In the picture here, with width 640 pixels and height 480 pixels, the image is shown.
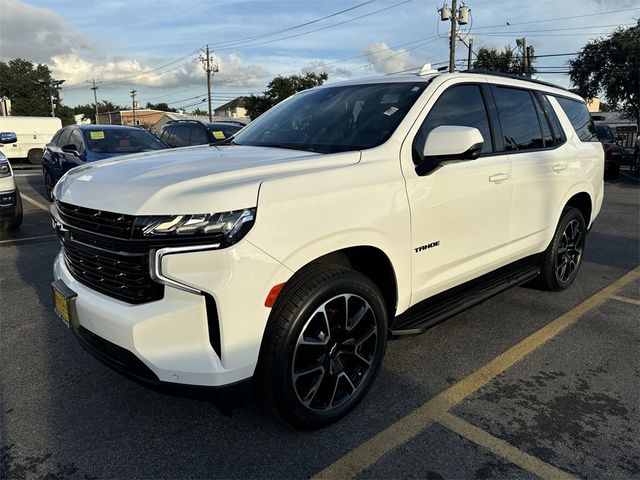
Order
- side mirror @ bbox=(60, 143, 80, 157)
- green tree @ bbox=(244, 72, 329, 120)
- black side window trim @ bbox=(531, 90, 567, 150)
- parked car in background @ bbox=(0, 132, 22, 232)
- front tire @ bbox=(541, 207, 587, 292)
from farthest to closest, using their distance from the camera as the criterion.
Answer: green tree @ bbox=(244, 72, 329, 120) → side mirror @ bbox=(60, 143, 80, 157) → parked car in background @ bbox=(0, 132, 22, 232) → front tire @ bbox=(541, 207, 587, 292) → black side window trim @ bbox=(531, 90, 567, 150)

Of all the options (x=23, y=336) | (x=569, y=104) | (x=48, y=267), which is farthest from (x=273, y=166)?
(x=48, y=267)

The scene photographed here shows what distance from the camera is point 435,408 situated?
9.63 ft

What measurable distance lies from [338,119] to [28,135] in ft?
75.0

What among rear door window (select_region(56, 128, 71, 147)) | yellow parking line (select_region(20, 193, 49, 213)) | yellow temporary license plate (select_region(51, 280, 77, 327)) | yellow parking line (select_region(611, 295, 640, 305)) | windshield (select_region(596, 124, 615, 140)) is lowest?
yellow parking line (select_region(611, 295, 640, 305))

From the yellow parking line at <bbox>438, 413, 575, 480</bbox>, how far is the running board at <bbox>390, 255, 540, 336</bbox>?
21.7 inches

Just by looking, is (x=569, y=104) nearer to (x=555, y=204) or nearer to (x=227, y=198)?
(x=555, y=204)

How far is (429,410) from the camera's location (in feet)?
9.56

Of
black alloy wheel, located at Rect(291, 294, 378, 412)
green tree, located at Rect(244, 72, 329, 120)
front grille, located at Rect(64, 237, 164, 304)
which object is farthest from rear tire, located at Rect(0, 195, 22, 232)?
green tree, located at Rect(244, 72, 329, 120)

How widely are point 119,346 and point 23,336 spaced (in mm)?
2113

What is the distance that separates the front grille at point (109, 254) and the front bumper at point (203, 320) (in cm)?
9

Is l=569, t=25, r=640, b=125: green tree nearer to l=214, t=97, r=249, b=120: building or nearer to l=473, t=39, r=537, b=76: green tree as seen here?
l=473, t=39, r=537, b=76: green tree

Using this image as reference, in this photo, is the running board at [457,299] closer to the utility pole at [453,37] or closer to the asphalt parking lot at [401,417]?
the asphalt parking lot at [401,417]

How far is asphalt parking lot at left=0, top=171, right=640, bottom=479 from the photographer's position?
96.4 inches

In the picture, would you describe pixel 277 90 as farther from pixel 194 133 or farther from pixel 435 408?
pixel 435 408
